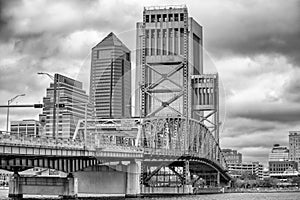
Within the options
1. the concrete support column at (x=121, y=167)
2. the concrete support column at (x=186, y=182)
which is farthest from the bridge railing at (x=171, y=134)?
the concrete support column at (x=121, y=167)

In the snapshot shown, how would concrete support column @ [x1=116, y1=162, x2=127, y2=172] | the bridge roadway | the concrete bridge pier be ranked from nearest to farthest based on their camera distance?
the bridge roadway
the concrete bridge pier
concrete support column @ [x1=116, y1=162, x2=127, y2=172]

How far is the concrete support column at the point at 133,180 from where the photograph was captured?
457 ft

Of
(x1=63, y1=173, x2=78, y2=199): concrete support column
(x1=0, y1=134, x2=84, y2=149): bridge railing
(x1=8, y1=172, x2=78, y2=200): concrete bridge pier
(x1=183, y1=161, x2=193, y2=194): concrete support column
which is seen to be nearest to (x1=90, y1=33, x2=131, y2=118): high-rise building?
(x1=183, y1=161, x2=193, y2=194): concrete support column

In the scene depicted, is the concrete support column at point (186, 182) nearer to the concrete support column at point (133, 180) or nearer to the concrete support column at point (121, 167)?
the concrete support column at point (121, 167)

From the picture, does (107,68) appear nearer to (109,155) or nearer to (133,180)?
(133,180)

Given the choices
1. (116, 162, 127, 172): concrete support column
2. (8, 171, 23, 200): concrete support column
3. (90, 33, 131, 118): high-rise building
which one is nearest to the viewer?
(8, 171, 23, 200): concrete support column

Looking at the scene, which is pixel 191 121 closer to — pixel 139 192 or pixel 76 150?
pixel 139 192

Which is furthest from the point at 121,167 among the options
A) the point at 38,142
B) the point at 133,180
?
the point at 38,142

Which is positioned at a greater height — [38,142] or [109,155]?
[38,142]

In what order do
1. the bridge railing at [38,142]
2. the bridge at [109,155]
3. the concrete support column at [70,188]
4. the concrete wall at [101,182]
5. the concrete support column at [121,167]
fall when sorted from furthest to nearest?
1. the concrete support column at [121,167]
2. the concrete wall at [101,182]
3. the concrete support column at [70,188]
4. the bridge at [109,155]
5. the bridge railing at [38,142]

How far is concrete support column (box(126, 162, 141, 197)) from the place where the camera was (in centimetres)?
13938

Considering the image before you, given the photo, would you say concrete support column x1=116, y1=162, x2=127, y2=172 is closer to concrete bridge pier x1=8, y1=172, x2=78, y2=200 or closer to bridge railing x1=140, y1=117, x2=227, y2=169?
concrete bridge pier x1=8, y1=172, x2=78, y2=200

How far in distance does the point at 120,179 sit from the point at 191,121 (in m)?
63.0

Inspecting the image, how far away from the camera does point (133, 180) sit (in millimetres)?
139375
